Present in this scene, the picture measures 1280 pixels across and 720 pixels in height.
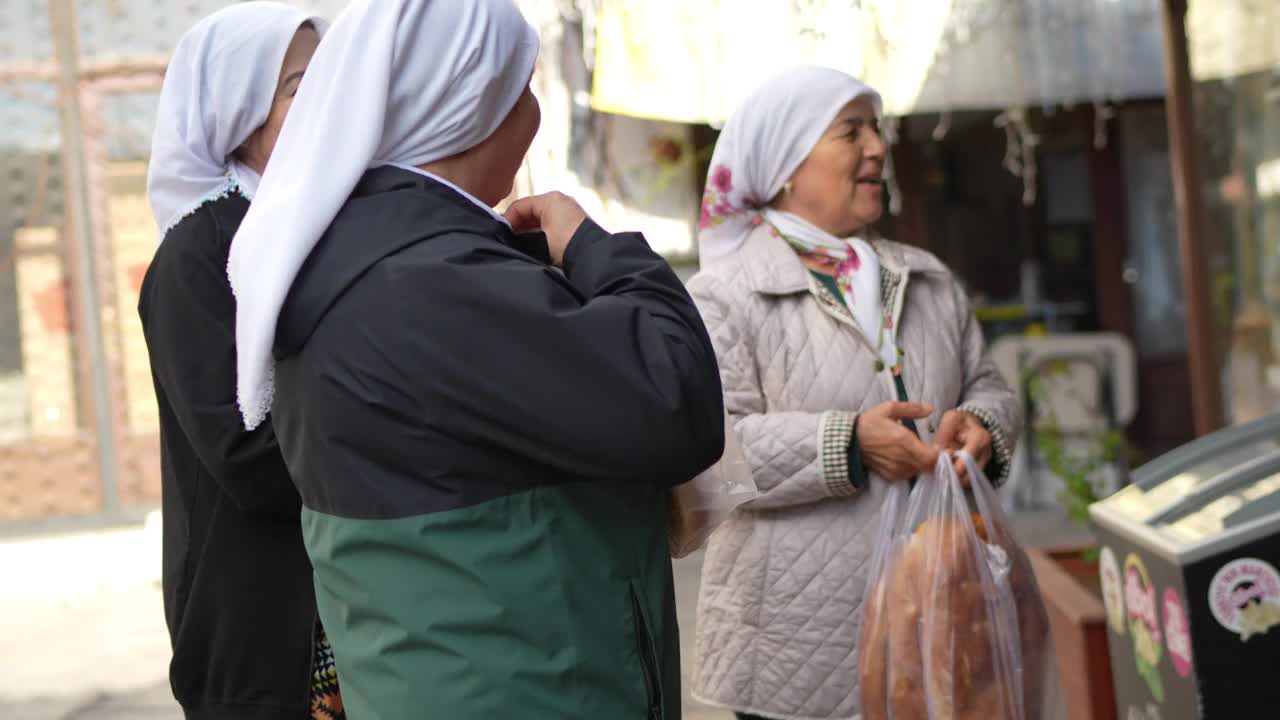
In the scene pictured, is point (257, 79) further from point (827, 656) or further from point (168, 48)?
point (168, 48)

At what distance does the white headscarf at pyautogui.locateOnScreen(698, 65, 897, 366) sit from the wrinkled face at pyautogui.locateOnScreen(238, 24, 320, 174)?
34.1 inches

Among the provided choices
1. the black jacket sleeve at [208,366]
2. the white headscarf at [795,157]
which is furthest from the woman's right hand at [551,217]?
the white headscarf at [795,157]

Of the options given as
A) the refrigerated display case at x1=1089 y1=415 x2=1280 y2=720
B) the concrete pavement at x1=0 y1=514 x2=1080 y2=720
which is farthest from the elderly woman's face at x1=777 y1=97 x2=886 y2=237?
→ the concrete pavement at x1=0 y1=514 x2=1080 y2=720

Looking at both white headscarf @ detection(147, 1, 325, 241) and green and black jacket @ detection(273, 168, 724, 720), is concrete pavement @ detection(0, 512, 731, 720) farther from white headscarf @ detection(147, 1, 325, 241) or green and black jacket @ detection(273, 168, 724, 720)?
green and black jacket @ detection(273, 168, 724, 720)

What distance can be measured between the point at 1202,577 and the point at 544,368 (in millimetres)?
1487

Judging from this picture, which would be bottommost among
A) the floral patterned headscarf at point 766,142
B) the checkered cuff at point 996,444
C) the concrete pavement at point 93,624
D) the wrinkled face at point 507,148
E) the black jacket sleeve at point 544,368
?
the concrete pavement at point 93,624

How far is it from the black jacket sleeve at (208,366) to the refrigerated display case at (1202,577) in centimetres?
153

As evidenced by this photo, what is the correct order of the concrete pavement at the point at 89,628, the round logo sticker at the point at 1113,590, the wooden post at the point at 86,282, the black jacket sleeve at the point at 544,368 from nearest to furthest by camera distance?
the black jacket sleeve at the point at 544,368, the round logo sticker at the point at 1113,590, the concrete pavement at the point at 89,628, the wooden post at the point at 86,282

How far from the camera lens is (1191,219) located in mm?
5340

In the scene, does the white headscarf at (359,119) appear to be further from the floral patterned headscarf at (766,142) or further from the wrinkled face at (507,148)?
the floral patterned headscarf at (766,142)

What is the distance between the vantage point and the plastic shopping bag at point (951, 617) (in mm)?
→ 2203

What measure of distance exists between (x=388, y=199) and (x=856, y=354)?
122 cm

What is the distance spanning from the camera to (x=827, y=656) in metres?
2.36

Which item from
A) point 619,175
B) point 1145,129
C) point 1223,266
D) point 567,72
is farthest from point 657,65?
point 1145,129
